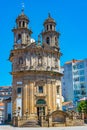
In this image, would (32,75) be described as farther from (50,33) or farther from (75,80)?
(75,80)

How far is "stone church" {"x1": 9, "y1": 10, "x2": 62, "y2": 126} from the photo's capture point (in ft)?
167

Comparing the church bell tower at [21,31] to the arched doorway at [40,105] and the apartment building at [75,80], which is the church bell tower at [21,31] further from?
the apartment building at [75,80]

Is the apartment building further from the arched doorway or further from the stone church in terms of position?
the arched doorway

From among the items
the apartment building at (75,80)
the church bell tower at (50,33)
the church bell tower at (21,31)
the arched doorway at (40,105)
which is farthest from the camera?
the apartment building at (75,80)

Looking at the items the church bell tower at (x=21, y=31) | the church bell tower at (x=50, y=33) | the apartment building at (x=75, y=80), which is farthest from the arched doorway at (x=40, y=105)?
the apartment building at (x=75, y=80)

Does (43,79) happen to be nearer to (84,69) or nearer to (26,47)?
(26,47)

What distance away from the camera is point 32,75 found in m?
51.8

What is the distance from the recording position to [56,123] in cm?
4494

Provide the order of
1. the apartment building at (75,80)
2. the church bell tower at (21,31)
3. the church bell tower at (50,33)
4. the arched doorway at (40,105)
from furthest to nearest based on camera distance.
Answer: the apartment building at (75,80), the church bell tower at (50,33), the church bell tower at (21,31), the arched doorway at (40,105)

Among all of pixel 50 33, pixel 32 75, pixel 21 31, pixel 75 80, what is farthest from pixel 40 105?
pixel 75 80

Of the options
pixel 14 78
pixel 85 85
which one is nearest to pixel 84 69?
pixel 85 85

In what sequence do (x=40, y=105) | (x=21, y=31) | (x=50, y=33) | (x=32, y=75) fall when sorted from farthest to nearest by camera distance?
(x=50, y=33)
(x=21, y=31)
(x=32, y=75)
(x=40, y=105)

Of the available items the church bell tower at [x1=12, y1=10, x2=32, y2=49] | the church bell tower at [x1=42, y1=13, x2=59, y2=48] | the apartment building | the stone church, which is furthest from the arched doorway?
the apartment building

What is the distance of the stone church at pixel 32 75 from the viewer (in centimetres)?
5078
